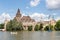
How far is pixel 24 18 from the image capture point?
586 ft

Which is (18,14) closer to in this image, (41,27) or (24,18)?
(24,18)

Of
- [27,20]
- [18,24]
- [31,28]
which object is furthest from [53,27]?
[27,20]

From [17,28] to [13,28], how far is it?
9.11 ft

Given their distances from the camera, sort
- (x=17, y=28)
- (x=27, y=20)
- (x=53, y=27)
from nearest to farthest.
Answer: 1. (x=17, y=28)
2. (x=53, y=27)
3. (x=27, y=20)

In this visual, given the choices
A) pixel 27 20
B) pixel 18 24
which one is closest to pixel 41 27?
pixel 18 24

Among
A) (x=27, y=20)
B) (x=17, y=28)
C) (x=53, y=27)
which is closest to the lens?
(x=17, y=28)

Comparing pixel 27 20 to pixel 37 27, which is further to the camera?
pixel 27 20

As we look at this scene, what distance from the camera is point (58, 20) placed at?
441 feet

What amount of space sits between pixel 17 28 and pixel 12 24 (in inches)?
148

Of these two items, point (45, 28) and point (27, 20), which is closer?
point (45, 28)

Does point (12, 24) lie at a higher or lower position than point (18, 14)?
lower

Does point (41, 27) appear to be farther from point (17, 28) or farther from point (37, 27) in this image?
point (17, 28)

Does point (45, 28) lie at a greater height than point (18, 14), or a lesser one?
lesser

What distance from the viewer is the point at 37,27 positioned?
440 ft
